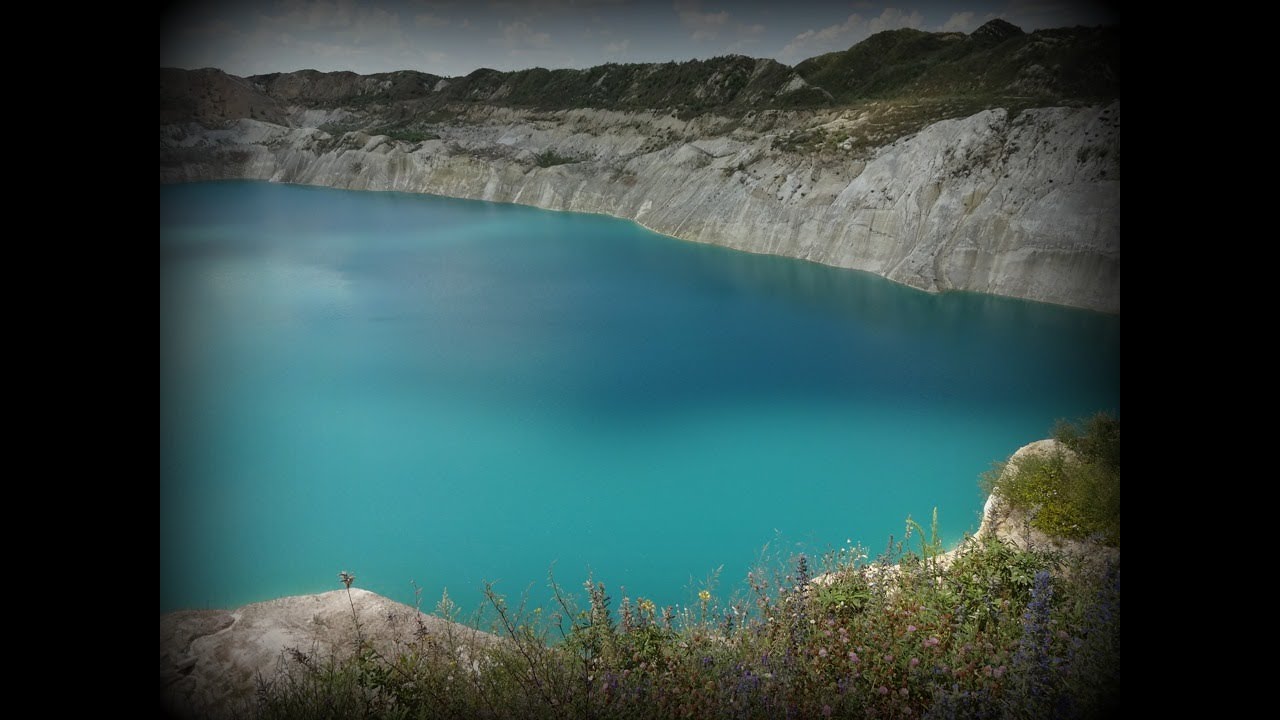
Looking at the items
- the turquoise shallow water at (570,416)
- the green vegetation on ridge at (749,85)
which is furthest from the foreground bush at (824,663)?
the green vegetation on ridge at (749,85)

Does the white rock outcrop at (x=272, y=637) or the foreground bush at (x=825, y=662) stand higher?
the foreground bush at (x=825, y=662)

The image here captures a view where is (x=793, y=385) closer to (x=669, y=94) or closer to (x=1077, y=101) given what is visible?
(x=1077, y=101)

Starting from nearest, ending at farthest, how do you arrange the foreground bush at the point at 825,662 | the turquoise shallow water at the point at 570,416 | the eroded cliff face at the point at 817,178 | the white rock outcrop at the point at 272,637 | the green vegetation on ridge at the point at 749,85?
the foreground bush at the point at 825,662 → the white rock outcrop at the point at 272,637 → the turquoise shallow water at the point at 570,416 → the eroded cliff face at the point at 817,178 → the green vegetation on ridge at the point at 749,85

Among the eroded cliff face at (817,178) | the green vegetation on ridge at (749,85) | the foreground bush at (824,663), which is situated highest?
the green vegetation on ridge at (749,85)

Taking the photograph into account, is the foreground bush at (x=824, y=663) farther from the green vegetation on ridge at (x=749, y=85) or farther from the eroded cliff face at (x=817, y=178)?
the green vegetation on ridge at (x=749, y=85)

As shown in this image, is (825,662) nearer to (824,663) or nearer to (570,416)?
(824,663)

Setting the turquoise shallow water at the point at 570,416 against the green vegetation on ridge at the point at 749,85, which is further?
the green vegetation on ridge at the point at 749,85
